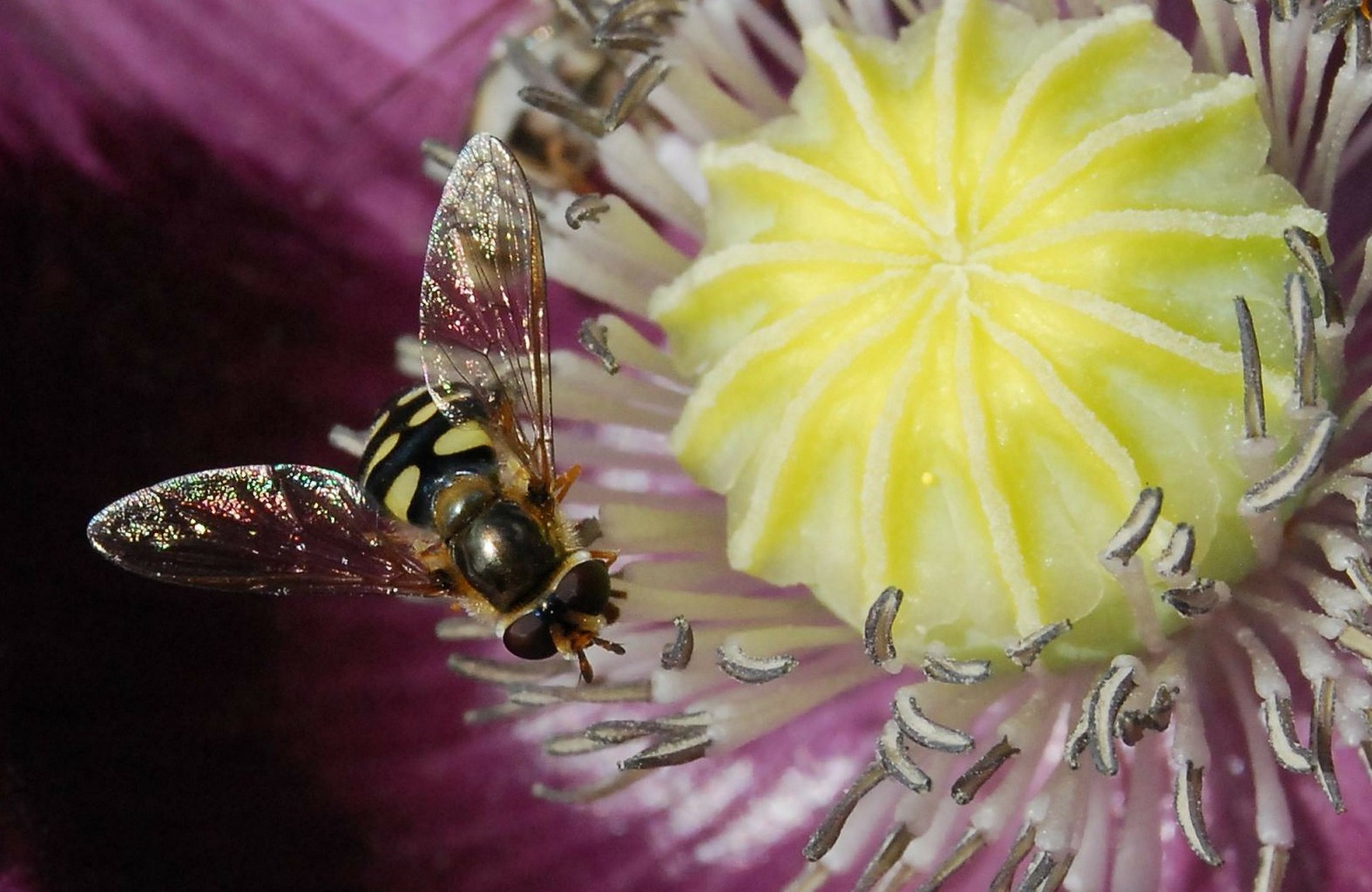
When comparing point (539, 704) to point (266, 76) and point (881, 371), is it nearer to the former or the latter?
point (881, 371)

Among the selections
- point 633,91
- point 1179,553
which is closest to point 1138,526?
point 1179,553

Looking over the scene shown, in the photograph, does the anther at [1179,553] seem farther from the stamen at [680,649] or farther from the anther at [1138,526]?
the stamen at [680,649]

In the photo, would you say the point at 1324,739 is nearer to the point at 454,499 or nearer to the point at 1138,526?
the point at 1138,526

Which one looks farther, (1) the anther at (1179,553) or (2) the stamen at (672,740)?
(2) the stamen at (672,740)

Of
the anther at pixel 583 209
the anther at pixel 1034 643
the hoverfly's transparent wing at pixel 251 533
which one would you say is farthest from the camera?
the anther at pixel 583 209

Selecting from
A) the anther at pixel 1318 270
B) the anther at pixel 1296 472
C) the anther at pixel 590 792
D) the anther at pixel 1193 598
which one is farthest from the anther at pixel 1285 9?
the anther at pixel 590 792
